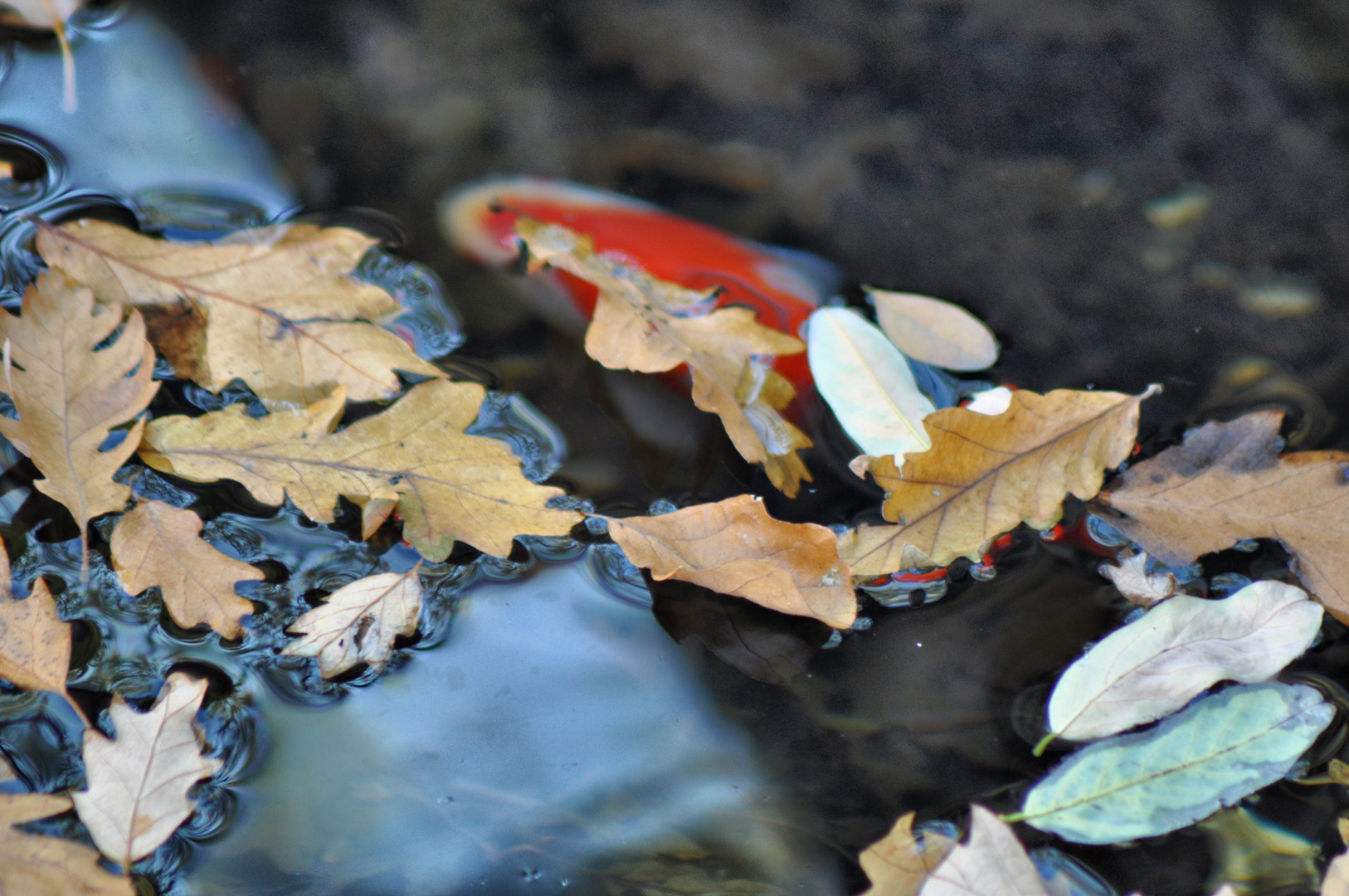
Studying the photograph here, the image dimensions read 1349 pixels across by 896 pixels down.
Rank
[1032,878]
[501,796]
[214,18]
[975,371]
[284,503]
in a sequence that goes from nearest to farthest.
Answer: [1032,878] < [501,796] < [284,503] < [975,371] < [214,18]

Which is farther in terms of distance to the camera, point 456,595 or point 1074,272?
point 1074,272

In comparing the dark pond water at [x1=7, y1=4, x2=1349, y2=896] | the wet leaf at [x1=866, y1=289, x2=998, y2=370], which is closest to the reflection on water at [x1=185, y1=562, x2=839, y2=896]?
the dark pond water at [x1=7, y1=4, x2=1349, y2=896]

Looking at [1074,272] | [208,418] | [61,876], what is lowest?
[61,876]

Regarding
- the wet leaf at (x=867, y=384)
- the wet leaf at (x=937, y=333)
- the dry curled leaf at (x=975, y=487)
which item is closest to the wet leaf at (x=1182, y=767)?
the dry curled leaf at (x=975, y=487)

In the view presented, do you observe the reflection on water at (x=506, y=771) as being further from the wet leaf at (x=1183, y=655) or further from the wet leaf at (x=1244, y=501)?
the wet leaf at (x=1244, y=501)

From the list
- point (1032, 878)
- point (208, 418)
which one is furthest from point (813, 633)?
point (208, 418)

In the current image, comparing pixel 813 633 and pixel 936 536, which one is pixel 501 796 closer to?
pixel 813 633

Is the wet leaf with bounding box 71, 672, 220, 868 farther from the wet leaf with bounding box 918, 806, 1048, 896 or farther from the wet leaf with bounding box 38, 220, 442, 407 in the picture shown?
the wet leaf with bounding box 918, 806, 1048, 896

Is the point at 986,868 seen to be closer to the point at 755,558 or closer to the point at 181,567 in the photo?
the point at 755,558

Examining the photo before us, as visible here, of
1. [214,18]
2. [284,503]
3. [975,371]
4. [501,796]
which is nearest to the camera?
[501,796]
